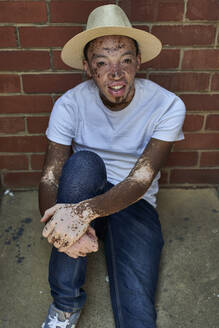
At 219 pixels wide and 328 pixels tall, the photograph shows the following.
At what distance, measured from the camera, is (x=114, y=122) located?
2145 millimetres

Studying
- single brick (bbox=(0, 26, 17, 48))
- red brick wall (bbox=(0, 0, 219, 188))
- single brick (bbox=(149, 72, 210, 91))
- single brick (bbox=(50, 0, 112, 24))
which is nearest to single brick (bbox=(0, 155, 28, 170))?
red brick wall (bbox=(0, 0, 219, 188))

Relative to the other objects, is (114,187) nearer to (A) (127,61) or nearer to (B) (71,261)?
(B) (71,261)

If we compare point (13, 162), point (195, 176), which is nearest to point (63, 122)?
point (13, 162)

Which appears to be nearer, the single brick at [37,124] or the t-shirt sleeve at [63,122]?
the t-shirt sleeve at [63,122]

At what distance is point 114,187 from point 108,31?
80cm

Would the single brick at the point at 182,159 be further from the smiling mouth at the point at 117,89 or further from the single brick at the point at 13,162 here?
the single brick at the point at 13,162

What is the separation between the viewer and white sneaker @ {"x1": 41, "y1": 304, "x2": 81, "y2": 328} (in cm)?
181

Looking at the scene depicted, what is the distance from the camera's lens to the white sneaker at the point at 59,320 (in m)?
1.81

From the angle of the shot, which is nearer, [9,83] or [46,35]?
[46,35]

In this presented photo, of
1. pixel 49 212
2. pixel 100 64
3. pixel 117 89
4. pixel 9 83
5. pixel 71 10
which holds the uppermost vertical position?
pixel 71 10

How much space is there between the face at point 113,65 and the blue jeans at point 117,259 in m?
0.37

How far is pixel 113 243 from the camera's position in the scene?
82.3 inches

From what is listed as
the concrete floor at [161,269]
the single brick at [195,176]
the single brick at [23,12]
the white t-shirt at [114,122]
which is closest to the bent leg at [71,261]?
the concrete floor at [161,269]

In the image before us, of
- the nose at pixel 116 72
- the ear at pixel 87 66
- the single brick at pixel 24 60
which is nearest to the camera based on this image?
the nose at pixel 116 72
